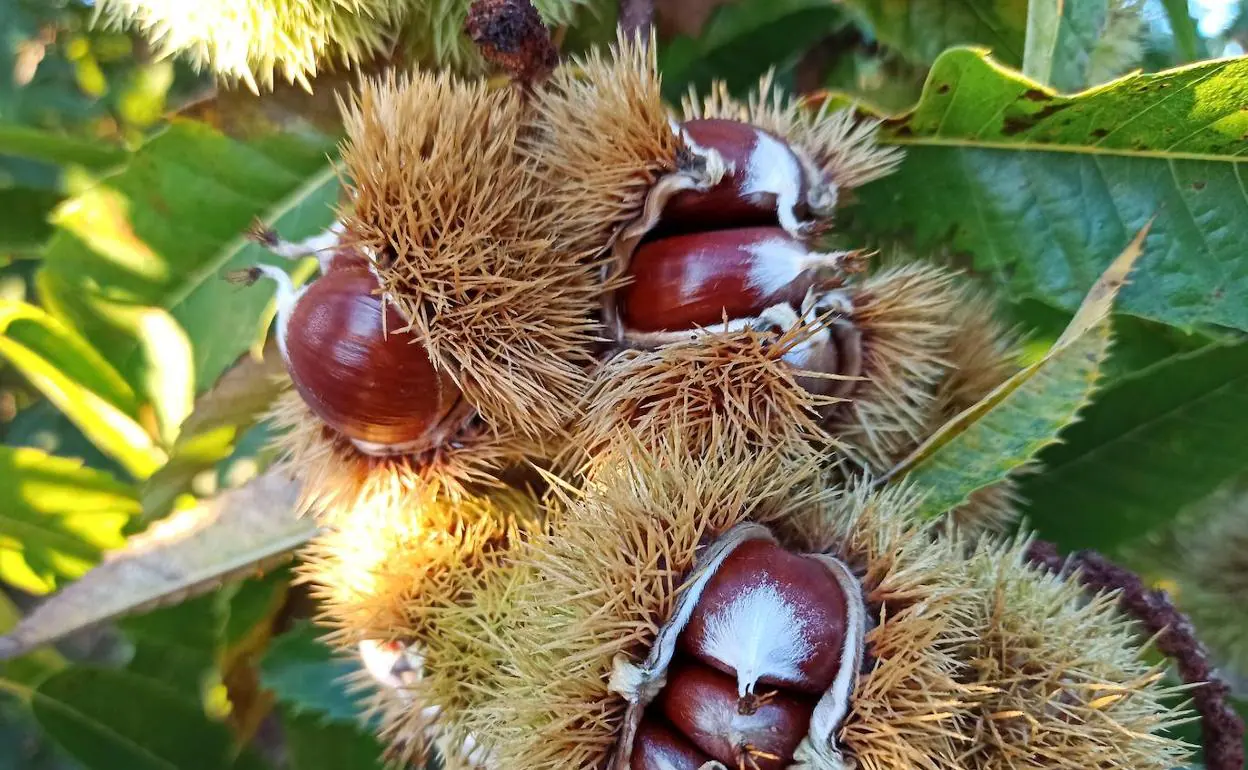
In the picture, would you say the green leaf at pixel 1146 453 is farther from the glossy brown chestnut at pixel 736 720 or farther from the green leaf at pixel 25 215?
the green leaf at pixel 25 215

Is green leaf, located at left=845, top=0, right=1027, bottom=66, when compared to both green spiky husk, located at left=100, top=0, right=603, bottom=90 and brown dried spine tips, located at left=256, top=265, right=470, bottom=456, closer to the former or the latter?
green spiky husk, located at left=100, top=0, right=603, bottom=90

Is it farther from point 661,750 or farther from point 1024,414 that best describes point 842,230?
point 661,750

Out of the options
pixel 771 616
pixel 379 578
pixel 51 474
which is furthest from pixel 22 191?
pixel 771 616

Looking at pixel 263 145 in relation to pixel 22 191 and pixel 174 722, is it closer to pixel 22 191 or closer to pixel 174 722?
pixel 22 191

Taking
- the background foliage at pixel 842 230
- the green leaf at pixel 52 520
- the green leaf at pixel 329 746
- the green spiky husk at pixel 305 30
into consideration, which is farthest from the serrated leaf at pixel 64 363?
the green leaf at pixel 329 746

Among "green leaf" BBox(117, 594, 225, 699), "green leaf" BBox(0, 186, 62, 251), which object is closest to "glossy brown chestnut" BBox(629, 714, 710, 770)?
"green leaf" BBox(117, 594, 225, 699)

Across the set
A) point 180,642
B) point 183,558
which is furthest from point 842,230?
point 180,642
